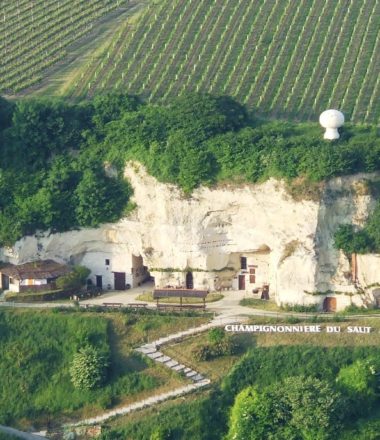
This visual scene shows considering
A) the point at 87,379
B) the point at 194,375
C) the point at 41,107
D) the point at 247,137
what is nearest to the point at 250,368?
the point at 194,375

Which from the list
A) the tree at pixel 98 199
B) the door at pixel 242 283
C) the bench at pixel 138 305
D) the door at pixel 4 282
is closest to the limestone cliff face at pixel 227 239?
the door at pixel 242 283

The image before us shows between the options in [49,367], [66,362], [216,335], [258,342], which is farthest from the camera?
[49,367]

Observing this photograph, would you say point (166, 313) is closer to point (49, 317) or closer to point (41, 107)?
point (49, 317)

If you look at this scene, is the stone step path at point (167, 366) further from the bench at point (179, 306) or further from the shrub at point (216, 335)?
the bench at point (179, 306)

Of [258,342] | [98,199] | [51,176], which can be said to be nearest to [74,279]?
[98,199]

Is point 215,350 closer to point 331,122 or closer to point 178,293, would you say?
point 178,293

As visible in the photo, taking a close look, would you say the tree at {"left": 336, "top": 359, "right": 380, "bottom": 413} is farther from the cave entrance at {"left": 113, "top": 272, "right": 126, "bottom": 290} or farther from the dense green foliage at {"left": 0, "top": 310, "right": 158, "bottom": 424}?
the cave entrance at {"left": 113, "top": 272, "right": 126, "bottom": 290}

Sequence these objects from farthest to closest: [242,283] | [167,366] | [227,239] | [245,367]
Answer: [242,283] < [227,239] < [167,366] < [245,367]

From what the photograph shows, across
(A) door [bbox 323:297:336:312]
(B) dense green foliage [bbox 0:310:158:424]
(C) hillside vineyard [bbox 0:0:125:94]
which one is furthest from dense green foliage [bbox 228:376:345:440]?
(C) hillside vineyard [bbox 0:0:125:94]
